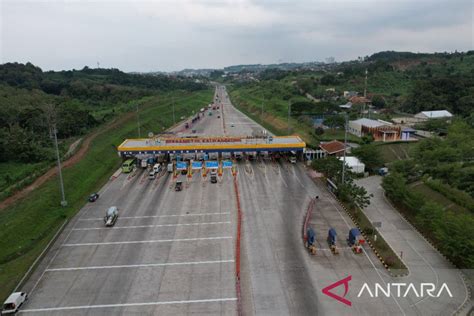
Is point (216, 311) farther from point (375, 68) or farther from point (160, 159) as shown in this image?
point (375, 68)

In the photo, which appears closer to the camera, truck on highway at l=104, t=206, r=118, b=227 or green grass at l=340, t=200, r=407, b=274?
green grass at l=340, t=200, r=407, b=274

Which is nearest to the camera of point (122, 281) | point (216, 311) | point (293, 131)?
point (216, 311)

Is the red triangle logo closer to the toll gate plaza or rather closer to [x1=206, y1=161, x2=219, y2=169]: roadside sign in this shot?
[x1=206, y1=161, x2=219, y2=169]: roadside sign

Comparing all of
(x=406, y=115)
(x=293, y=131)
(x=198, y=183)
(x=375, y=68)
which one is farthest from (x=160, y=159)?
(x=375, y=68)

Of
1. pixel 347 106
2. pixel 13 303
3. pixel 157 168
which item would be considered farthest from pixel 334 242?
pixel 347 106

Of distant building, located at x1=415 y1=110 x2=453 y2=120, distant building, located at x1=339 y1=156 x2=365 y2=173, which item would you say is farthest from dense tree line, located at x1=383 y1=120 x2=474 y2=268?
distant building, located at x1=415 y1=110 x2=453 y2=120

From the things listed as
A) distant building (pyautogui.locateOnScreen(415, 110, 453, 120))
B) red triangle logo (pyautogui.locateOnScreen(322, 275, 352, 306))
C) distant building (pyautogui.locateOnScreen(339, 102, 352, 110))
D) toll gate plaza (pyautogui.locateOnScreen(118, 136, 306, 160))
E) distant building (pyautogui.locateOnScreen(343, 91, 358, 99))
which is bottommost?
red triangle logo (pyautogui.locateOnScreen(322, 275, 352, 306))
